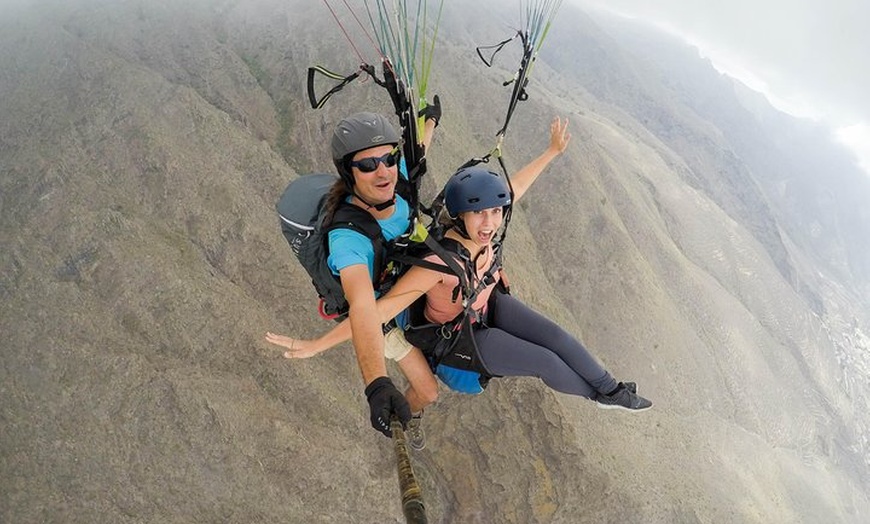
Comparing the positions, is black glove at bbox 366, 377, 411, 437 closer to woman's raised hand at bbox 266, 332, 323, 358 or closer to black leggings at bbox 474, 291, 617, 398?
woman's raised hand at bbox 266, 332, 323, 358

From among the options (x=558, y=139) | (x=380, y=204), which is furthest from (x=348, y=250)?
(x=558, y=139)

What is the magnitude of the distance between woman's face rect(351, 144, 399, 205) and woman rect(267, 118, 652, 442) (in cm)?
78

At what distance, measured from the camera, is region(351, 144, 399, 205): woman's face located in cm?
503

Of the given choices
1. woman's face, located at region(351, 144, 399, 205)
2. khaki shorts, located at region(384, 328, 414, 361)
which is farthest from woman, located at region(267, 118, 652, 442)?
woman's face, located at region(351, 144, 399, 205)

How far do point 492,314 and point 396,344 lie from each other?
50.6 inches

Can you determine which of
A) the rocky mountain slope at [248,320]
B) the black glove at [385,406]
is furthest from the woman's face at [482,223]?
the rocky mountain slope at [248,320]

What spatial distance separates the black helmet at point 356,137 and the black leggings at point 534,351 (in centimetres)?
258

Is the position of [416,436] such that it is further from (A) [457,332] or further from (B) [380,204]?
(B) [380,204]

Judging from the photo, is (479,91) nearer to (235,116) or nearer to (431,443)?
(235,116)

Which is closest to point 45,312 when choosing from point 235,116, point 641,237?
point 235,116

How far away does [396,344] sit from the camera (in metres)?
6.54

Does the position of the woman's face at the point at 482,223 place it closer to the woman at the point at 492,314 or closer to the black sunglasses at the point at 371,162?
the woman at the point at 492,314

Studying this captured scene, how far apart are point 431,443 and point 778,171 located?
156 metres

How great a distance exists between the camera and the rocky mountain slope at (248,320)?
14.1 meters
